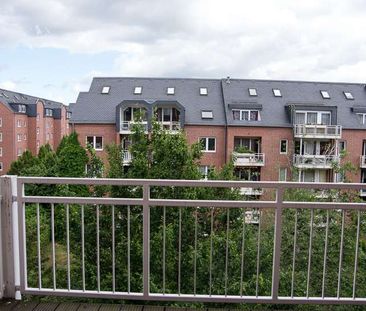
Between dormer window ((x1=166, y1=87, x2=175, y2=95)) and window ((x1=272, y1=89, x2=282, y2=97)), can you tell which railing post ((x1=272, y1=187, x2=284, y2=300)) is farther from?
window ((x1=272, y1=89, x2=282, y2=97))

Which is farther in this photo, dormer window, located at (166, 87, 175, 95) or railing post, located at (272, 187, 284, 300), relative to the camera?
dormer window, located at (166, 87, 175, 95)

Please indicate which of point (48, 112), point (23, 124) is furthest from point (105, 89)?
point (48, 112)

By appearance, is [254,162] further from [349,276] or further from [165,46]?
[349,276]

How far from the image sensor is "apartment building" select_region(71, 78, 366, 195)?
2458 cm

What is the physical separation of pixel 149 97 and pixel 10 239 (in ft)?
77.0

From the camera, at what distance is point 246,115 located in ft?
82.2

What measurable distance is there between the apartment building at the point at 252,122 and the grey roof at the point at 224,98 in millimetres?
66

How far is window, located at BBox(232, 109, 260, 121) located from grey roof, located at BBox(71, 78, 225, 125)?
86 cm

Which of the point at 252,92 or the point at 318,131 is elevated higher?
the point at 252,92

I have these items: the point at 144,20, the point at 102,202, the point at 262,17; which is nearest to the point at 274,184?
the point at 102,202

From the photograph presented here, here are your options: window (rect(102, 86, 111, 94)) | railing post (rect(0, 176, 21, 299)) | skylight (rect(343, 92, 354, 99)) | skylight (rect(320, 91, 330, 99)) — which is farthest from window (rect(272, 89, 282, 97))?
railing post (rect(0, 176, 21, 299))

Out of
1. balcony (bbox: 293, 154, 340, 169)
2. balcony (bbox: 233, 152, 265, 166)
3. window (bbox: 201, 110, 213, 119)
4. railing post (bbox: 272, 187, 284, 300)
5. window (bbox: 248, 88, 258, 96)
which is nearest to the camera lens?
railing post (bbox: 272, 187, 284, 300)

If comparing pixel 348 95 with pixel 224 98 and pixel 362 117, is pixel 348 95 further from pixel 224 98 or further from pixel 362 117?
pixel 224 98

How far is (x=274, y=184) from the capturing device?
109 inches
